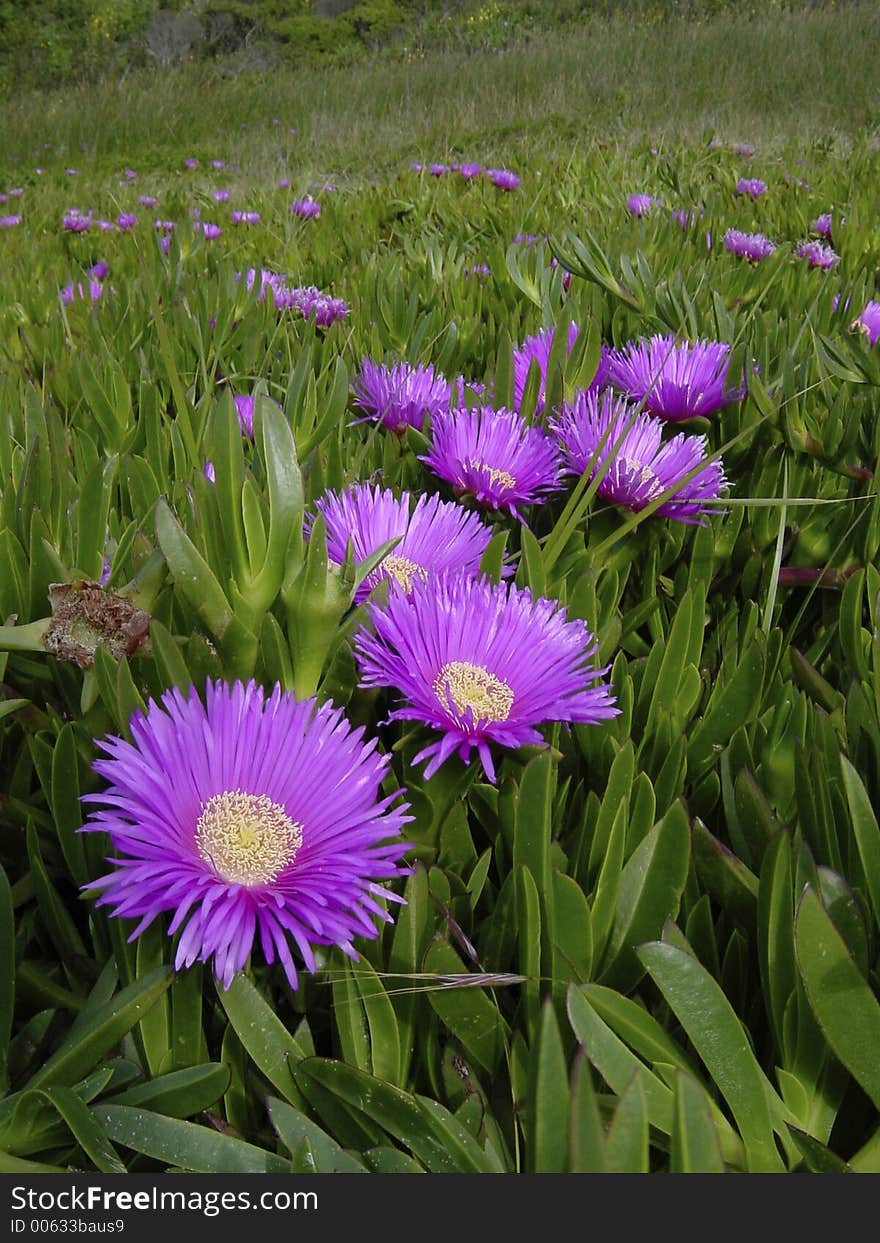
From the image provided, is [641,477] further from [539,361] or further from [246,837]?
[246,837]

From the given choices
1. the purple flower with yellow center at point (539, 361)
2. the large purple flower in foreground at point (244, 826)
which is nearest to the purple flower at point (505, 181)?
the purple flower with yellow center at point (539, 361)

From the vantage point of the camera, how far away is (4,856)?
49cm

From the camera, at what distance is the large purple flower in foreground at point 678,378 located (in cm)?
76

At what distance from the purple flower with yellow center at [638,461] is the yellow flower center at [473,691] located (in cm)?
20

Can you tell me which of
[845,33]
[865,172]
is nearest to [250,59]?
[845,33]

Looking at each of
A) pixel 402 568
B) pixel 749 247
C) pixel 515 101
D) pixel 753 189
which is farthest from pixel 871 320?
pixel 515 101

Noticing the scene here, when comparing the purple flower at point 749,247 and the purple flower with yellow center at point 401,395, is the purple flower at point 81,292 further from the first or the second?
the purple flower at point 749,247

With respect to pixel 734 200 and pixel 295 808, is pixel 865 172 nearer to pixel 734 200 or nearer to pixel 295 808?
pixel 734 200

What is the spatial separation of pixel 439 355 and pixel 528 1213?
34.0 inches

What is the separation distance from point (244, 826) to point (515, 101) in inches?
251

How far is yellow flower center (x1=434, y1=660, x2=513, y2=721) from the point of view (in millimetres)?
436

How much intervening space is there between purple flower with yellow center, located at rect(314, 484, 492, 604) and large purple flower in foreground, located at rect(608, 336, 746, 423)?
0.80 ft

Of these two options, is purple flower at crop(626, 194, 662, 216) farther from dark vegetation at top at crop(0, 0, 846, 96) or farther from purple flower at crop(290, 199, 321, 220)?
dark vegetation at top at crop(0, 0, 846, 96)

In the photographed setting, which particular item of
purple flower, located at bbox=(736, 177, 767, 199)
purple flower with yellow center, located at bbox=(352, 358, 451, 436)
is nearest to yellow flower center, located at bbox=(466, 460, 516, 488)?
purple flower with yellow center, located at bbox=(352, 358, 451, 436)
